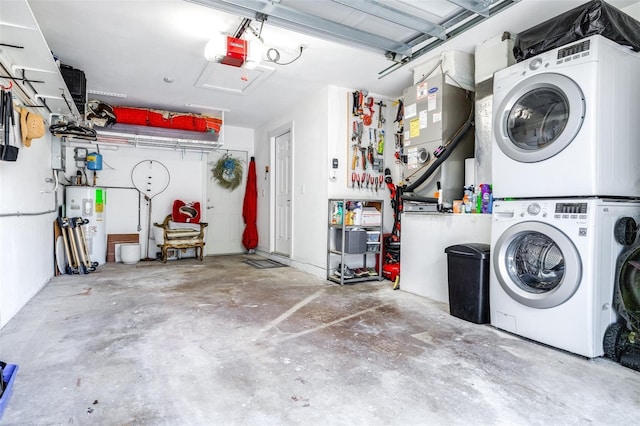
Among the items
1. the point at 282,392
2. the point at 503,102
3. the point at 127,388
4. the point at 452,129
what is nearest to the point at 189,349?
the point at 127,388

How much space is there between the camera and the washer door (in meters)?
2.19

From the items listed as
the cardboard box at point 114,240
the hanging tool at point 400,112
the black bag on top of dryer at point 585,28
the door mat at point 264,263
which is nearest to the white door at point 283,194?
the door mat at point 264,263

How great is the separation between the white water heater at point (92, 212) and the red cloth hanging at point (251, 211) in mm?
2391

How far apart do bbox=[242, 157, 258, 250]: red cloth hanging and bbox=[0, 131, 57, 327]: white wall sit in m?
3.17

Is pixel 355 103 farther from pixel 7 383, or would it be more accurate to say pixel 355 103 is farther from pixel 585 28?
pixel 7 383

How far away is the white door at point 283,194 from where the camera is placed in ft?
19.0

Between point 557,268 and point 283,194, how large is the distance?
4.31 meters

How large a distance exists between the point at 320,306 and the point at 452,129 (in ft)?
7.34

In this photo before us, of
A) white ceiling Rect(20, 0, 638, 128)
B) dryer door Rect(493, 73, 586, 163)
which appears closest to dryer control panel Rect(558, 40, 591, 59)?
dryer door Rect(493, 73, 586, 163)

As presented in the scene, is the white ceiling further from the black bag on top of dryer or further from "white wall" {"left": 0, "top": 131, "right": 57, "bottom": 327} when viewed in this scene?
"white wall" {"left": 0, "top": 131, "right": 57, "bottom": 327}

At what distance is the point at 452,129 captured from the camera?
358cm

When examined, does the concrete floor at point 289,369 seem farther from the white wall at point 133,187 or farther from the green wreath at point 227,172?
the green wreath at point 227,172

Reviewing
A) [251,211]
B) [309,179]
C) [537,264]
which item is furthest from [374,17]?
[251,211]

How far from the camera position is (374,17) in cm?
274
